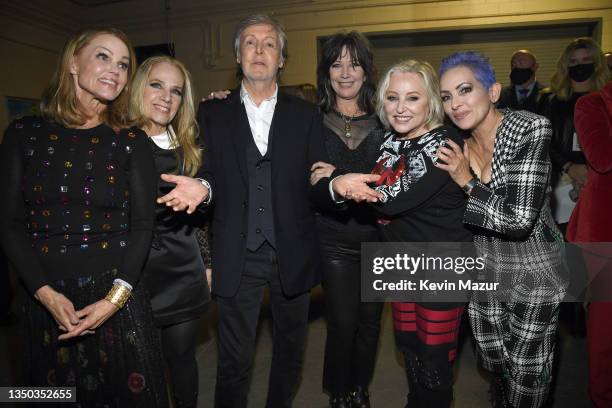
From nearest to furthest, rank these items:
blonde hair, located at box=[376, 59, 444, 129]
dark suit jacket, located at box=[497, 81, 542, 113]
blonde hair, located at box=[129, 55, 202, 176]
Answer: blonde hair, located at box=[376, 59, 444, 129], blonde hair, located at box=[129, 55, 202, 176], dark suit jacket, located at box=[497, 81, 542, 113]

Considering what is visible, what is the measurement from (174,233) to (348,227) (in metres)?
0.86

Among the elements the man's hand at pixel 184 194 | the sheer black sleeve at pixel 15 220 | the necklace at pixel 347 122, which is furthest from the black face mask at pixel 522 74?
the sheer black sleeve at pixel 15 220

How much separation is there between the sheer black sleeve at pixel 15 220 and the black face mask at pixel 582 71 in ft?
11.4

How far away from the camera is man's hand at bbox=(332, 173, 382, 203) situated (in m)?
1.75

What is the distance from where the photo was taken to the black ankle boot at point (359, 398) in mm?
2340

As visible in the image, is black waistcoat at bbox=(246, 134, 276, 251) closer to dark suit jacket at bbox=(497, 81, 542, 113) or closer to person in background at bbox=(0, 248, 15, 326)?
person in background at bbox=(0, 248, 15, 326)

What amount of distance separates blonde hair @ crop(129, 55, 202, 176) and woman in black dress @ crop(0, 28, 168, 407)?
300 mm

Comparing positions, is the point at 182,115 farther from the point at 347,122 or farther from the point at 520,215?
the point at 520,215

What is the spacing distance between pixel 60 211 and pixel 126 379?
2.12ft

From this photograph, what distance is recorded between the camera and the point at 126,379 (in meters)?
1.55

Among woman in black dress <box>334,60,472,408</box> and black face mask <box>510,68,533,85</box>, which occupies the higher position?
black face mask <box>510,68,533,85</box>

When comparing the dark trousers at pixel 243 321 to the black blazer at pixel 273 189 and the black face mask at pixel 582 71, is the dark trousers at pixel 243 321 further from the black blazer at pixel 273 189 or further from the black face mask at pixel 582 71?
the black face mask at pixel 582 71

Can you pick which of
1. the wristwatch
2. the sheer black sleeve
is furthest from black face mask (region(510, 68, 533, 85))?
the sheer black sleeve

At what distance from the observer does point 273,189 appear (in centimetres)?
188
